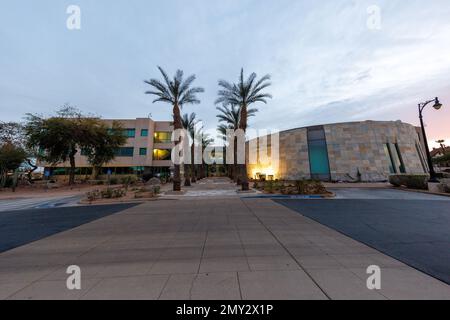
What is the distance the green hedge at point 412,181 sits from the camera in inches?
699

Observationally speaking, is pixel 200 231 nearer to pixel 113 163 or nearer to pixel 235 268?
pixel 235 268

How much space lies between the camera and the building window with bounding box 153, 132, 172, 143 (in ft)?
146

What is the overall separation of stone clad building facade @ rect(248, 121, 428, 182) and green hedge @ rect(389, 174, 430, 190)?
5.99m

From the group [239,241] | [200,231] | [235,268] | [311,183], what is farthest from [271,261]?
[311,183]

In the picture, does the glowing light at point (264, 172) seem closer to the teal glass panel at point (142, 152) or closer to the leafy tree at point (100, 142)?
the teal glass panel at point (142, 152)

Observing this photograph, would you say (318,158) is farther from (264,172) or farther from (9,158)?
(9,158)

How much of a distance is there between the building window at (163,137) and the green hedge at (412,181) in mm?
41630

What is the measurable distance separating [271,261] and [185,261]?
186 cm

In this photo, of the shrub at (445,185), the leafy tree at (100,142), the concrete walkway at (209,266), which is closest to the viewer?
the concrete walkway at (209,266)

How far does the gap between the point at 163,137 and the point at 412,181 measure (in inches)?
1741

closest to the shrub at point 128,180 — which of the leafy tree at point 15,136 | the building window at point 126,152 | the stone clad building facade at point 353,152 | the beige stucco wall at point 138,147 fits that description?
the beige stucco wall at point 138,147

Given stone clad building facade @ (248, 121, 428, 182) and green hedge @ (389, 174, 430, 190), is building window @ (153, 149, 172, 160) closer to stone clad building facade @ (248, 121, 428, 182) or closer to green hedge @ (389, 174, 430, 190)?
stone clad building facade @ (248, 121, 428, 182)
